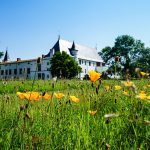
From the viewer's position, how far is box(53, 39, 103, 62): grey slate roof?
92812 mm

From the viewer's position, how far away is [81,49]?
3979 inches

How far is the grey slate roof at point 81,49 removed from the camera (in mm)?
92812

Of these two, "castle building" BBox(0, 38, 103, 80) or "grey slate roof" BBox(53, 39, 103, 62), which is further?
"castle building" BBox(0, 38, 103, 80)

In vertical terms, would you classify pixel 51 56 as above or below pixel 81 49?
below

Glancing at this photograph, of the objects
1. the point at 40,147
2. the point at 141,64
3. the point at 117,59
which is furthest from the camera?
the point at 141,64

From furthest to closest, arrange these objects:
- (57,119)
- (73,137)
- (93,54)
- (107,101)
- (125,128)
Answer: (93,54) < (107,101) < (57,119) < (125,128) < (73,137)

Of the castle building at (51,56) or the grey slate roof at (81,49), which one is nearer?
the grey slate roof at (81,49)

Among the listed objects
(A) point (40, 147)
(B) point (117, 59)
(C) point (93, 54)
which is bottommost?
(A) point (40, 147)

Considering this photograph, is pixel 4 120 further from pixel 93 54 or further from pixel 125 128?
pixel 93 54

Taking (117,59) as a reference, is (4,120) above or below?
below

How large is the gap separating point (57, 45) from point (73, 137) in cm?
9094

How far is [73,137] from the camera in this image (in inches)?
98.3

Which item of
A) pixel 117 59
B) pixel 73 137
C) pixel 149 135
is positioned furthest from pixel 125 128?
pixel 117 59

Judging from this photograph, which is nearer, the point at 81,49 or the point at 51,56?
the point at 51,56
